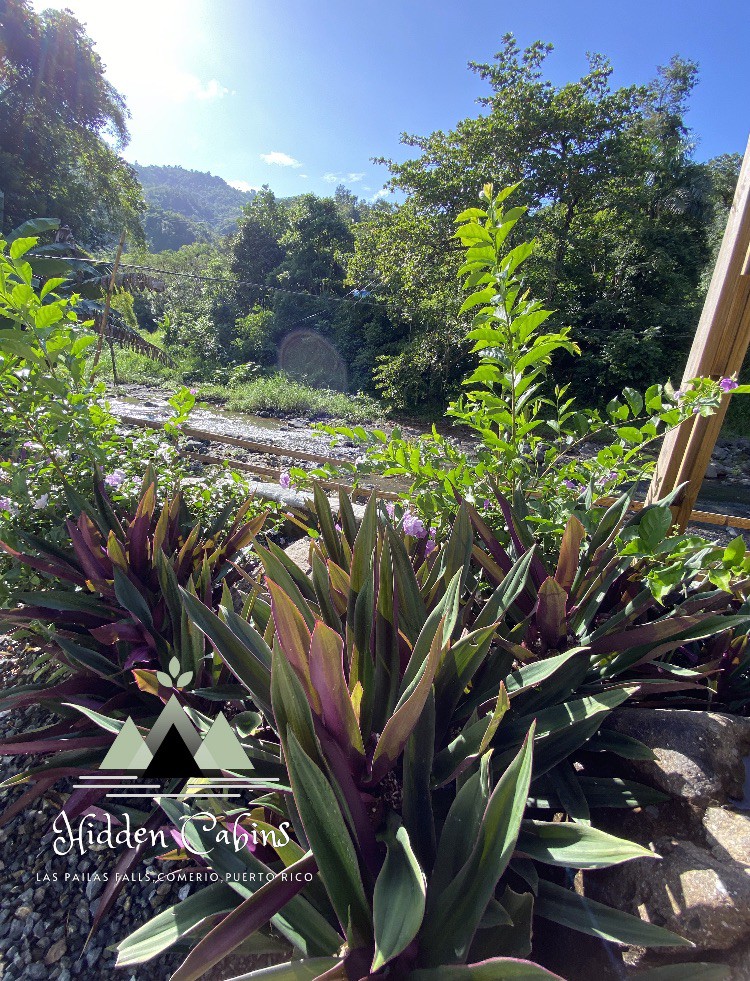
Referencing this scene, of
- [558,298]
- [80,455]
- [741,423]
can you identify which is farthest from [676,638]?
[741,423]

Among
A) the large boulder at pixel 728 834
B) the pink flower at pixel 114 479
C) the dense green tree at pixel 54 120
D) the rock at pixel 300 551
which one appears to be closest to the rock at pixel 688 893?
the large boulder at pixel 728 834

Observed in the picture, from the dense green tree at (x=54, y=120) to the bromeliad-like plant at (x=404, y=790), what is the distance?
2110 cm

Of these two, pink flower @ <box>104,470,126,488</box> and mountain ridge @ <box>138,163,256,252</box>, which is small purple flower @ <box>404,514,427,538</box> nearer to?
pink flower @ <box>104,470,126,488</box>

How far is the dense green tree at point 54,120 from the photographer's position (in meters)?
17.4

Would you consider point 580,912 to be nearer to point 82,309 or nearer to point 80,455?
point 80,455

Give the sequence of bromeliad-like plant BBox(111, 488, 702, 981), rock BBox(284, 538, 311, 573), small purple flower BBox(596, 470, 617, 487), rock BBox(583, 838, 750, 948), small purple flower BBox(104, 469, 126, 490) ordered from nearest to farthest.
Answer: bromeliad-like plant BBox(111, 488, 702, 981)
rock BBox(583, 838, 750, 948)
small purple flower BBox(596, 470, 617, 487)
small purple flower BBox(104, 469, 126, 490)
rock BBox(284, 538, 311, 573)

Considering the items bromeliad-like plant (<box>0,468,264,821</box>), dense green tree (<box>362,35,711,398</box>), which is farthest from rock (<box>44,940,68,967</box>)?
dense green tree (<box>362,35,711,398</box>)

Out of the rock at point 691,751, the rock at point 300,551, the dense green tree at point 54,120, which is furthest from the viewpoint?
the dense green tree at point 54,120

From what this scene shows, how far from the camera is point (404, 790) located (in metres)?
0.97

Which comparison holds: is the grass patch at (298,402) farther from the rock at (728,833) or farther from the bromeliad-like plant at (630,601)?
the rock at (728,833)

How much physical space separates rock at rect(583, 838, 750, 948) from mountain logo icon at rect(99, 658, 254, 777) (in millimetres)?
807

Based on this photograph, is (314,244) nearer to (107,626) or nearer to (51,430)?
(51,430)

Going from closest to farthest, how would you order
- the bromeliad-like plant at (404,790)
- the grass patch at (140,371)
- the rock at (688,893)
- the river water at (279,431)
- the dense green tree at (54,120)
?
the bromeliad-like plant at (404,790), the rock at (688,893), the river water at (279,431), the dense green tree at (54,120), the grass patch at (140,371)

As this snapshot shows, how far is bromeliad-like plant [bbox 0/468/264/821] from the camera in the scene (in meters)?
1.38
